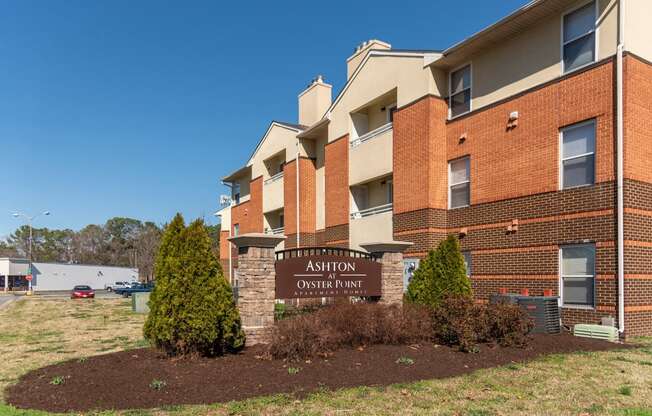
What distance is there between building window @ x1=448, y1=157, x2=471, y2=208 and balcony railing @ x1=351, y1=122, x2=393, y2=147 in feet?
10.6

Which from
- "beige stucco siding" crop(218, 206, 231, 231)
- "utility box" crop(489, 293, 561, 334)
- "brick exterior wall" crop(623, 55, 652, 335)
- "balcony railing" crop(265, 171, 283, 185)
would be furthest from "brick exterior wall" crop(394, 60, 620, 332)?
"beige stucco siding" crop(218, 206, 231, 231)

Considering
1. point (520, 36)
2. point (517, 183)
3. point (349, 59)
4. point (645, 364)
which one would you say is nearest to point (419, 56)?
point (520, 36)

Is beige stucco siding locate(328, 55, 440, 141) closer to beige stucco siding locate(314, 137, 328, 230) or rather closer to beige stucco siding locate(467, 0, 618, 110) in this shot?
beige stucco siding locate(467, 0, 618, 110)

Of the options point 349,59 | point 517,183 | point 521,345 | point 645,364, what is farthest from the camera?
point 349,59

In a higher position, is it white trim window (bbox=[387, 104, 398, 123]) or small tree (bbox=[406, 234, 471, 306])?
white trim window (bbox=[387, 104, 398, 123])

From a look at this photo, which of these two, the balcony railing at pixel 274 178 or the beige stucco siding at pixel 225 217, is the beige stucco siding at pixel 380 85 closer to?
the balcony railing at pixel 274 178

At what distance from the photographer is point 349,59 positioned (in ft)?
76.9

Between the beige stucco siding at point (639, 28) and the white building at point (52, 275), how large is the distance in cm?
7429

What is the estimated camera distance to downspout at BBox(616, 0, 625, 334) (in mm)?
11008

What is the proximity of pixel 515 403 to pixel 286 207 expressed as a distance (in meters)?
20.6

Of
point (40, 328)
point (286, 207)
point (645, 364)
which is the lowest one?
point (40, 328)

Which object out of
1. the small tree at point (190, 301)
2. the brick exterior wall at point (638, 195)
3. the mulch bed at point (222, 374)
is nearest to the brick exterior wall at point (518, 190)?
the brick exterior wall at point (638, 195)

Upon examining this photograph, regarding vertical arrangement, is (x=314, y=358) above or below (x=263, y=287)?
below

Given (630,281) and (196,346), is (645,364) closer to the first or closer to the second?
(630,281)
